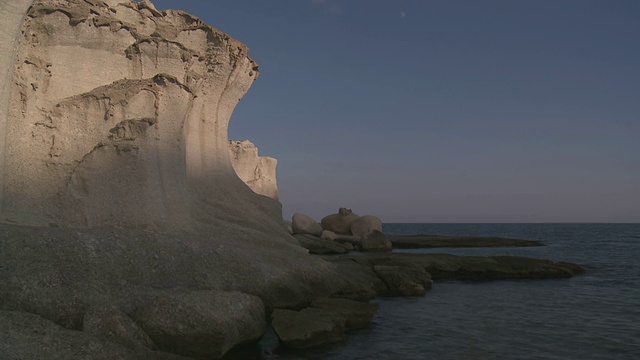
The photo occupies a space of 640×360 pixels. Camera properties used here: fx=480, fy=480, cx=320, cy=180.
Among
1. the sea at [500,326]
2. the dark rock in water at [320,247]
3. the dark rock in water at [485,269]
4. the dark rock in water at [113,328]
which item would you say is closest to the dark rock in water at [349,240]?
the dark rock in water at [320,247]

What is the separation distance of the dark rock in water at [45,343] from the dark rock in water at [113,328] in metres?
0.51

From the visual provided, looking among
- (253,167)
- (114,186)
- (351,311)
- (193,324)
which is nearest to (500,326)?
(351,311)

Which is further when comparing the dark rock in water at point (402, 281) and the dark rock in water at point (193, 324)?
the dark rock in water at point (402, 281)

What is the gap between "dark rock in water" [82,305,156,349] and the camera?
8.61m

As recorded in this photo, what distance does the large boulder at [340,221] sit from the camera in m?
46.5

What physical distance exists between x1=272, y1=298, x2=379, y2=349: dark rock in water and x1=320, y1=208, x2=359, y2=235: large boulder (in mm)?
32427

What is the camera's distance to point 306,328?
1128 cm

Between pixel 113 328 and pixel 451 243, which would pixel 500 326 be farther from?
pixel 451 243

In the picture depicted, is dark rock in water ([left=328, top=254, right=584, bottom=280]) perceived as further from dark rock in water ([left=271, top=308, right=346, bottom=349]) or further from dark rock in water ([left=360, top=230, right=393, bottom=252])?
dark rock in water ([left=360, top=230, right=393, bottom=252])

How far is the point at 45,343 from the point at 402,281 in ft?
44.2

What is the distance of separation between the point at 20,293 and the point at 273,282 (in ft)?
21.4

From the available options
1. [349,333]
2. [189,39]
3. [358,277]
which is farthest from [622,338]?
[189,39]

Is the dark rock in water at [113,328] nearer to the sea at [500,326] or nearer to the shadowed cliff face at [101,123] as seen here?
the sea at [500,326]

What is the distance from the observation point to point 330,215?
48250 millimetres
